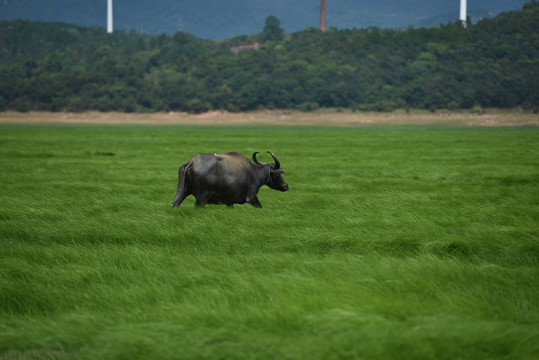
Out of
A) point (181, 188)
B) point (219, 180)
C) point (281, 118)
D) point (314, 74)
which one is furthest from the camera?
point (314, 74)

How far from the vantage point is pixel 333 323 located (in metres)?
5.77

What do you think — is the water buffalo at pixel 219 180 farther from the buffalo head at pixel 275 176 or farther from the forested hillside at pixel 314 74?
the forested hillside at pixel 314 74

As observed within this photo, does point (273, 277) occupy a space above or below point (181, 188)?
below

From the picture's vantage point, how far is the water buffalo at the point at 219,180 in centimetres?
1184

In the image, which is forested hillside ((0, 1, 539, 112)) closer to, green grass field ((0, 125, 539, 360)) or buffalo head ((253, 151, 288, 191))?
buffalo head ((253, 151, 288, 191))

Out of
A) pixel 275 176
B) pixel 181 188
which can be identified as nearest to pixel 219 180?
pixel 181 188

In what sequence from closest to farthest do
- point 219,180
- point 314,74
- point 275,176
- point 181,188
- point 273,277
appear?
1. point 273,277
2. point 219,180
3. point 181,188
4. point 275,176
5. point 314,74

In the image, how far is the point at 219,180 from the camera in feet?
39.4

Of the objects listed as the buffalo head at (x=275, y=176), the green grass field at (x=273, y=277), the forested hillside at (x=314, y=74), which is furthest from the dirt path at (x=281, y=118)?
the green grass field at (x=273, y=277)

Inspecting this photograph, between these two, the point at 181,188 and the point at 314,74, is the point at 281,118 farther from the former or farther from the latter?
the point at 181,188

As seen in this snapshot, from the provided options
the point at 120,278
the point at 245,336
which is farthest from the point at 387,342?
Answer: the point at 120,278

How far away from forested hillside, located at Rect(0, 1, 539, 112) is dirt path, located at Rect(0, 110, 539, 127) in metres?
3.87

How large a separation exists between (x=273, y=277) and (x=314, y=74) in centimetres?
14104

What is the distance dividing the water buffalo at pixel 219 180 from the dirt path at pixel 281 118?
308ft
